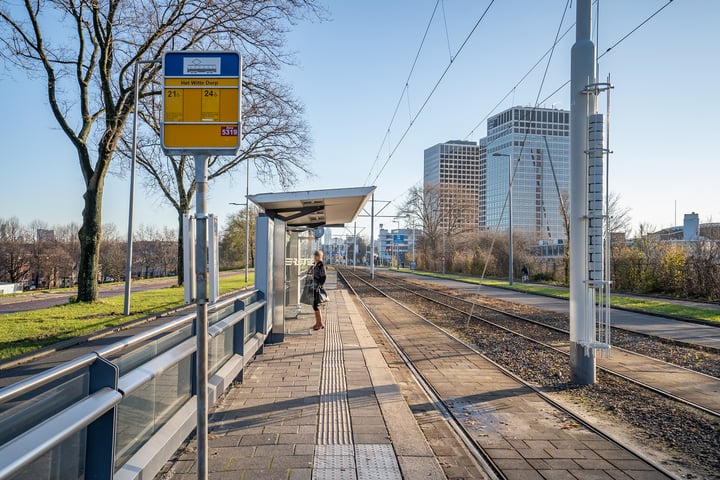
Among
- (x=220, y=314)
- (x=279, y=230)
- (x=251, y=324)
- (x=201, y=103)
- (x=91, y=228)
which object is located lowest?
(x=251, y=324)

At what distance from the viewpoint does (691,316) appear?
623 inches

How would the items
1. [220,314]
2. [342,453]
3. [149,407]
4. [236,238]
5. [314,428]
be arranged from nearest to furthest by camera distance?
[149,407] < [342,453] < [314,428] < [220,314] < [236,238]

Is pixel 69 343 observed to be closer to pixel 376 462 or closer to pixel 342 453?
pixel 342 453

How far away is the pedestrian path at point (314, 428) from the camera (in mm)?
4137

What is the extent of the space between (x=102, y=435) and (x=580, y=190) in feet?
21.9

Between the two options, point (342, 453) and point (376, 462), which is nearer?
point (376, 462)

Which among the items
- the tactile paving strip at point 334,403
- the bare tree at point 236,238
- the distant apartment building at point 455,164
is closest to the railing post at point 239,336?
the tactile paving strip at point 334,403

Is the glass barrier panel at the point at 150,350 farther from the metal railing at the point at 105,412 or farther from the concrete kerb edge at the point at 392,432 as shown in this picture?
the concrete kerb edge at the point at 392,432

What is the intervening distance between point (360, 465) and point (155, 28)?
1607 centimetres

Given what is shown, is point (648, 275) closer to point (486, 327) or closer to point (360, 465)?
point (486, 327)

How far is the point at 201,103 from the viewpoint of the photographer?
3.25 meters

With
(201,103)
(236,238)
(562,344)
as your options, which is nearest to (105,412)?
(201,103)

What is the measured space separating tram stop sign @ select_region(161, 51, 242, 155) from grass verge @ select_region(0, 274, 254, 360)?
27.7 ft

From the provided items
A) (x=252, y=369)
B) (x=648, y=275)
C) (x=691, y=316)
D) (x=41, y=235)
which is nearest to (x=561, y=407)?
(x=252, y=369)
